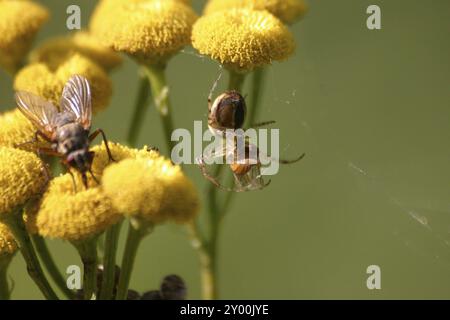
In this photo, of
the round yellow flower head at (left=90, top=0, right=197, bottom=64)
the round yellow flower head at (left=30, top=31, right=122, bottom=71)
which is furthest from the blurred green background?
the round yellow flower head at (left=90, top=0, right=197, bottom=64)

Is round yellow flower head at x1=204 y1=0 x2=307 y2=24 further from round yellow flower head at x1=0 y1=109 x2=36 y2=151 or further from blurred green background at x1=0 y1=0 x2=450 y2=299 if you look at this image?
blurred green background at x1=0 y1=0 x2=450 y2=299

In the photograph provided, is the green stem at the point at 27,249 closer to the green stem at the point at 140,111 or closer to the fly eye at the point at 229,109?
the fly eye at the point at 229,109

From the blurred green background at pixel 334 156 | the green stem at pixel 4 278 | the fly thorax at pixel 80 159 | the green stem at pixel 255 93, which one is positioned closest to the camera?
the fly thorax at pixel 80 159

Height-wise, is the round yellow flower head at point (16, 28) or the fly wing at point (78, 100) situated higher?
the round yellow flower head at point (16, 28)

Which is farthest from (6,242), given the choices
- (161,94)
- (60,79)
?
(161,94)

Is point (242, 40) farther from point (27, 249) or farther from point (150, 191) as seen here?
point (27, 249)

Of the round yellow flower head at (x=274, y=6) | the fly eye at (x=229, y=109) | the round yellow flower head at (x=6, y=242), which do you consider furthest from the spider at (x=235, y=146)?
the round yellow flower head at (x=6, y=242)

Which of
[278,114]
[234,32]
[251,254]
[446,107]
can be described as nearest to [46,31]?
[278,114]

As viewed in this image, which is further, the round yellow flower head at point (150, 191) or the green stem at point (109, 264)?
the green stem at point (109, 264)
